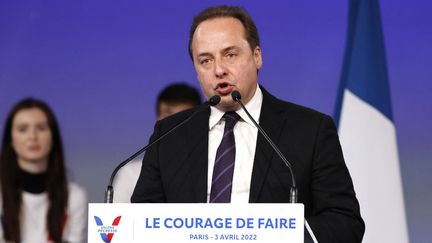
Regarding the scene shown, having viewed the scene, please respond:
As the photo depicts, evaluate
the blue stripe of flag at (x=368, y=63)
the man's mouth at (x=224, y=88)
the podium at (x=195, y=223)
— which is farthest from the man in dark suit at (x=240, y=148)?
the blue stripe of flag at (x=368, y=63)

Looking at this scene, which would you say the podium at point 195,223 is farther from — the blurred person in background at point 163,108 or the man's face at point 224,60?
the blurred person in background at point 163,108

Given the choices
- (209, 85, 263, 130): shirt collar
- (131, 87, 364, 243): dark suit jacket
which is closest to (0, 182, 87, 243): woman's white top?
(131, 87, 364, 243): dark suit jacket

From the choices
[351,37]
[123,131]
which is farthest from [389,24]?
[123,131]

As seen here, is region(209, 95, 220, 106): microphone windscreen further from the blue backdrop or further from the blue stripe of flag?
the blue backdrop

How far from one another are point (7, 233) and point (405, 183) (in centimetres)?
211

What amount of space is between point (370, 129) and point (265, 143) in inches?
63.0

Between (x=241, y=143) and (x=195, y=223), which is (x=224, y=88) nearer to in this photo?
(x=241, y=143)

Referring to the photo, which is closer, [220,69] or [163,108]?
[220,69]

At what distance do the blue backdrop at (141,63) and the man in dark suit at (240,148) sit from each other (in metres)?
1.74

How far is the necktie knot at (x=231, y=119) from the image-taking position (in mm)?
2896

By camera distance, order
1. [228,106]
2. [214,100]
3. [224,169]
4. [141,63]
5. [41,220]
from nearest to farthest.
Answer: [214,100]
[224,169]
[228,106]
[41,220]
[141,63]

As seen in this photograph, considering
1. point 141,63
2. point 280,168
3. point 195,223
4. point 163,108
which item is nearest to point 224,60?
point 280,168

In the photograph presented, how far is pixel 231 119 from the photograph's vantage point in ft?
9.54

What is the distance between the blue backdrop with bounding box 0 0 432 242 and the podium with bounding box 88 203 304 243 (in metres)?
2.51
